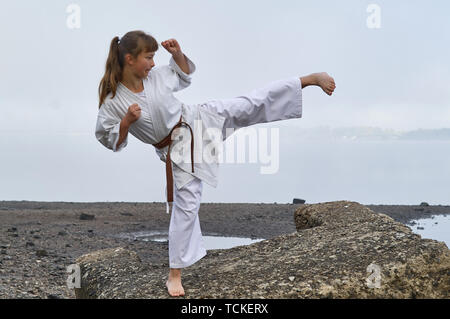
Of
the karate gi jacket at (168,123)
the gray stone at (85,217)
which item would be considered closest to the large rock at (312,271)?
the karate gi jacket at (168,123)

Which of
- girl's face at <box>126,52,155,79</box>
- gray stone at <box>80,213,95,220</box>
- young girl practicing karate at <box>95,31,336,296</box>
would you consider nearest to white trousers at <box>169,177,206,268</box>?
young girl practicing karate at <box>95,31,336,296</box>

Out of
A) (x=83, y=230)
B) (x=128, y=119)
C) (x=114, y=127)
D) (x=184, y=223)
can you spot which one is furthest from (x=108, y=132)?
(x=83, y=230)

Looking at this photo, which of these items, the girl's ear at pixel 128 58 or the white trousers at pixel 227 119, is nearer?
the girl's ear at pixel 128 58

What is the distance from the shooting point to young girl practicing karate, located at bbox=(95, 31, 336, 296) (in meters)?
4.50

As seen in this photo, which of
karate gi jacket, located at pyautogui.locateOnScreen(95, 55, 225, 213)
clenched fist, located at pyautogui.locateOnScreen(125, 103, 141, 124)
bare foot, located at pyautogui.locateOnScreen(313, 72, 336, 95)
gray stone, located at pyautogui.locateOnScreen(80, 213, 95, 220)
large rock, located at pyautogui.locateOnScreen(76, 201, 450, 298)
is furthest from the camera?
gray stone, located at pyautogui.locateOnScreen(80, 213, 95, 220)

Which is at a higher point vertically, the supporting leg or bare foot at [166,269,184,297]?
the supporting leg

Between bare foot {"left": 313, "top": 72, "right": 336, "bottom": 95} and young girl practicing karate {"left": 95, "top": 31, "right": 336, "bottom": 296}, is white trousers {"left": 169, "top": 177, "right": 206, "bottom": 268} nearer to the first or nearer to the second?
young girl practicing karate {"left": 95, "top": 31, "right": 336, "bottom": 296}

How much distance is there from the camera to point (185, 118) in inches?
185

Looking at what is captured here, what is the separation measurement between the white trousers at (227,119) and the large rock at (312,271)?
0.48 m

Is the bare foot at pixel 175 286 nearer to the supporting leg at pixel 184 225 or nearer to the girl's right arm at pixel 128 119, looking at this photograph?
the supporting leg at pixel 184 225

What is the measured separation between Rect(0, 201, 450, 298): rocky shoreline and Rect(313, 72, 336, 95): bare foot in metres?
2.87

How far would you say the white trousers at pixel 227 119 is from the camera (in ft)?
15.0

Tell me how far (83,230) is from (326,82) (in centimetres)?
950
